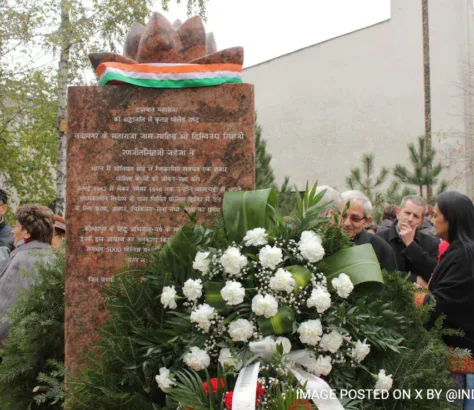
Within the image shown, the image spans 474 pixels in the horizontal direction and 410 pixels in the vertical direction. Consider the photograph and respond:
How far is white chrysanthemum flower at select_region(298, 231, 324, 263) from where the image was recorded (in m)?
2.73

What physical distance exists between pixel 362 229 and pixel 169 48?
170cm

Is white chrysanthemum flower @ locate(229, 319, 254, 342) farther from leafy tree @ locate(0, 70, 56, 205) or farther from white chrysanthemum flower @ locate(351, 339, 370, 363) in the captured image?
leafy tree @ locate(0, 70, 56, 205)

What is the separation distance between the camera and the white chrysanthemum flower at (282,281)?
8.61 feet

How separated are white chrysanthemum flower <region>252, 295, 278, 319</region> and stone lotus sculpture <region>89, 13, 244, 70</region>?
1735mm

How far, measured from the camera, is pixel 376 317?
9.35 ft

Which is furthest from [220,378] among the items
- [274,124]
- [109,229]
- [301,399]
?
[274,124]

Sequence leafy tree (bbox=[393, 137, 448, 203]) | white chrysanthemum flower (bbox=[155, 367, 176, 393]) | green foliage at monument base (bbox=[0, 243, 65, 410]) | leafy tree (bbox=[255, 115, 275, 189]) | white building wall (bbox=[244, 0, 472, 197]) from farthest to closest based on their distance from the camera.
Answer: white building wall (bbox=[244, 0, 472, 197]) → leafy tree (bbox=[255, 115, 275, 189]) → leafy tree (bbox=[393, 137, 448, 203]) → green foliage at monument base (bbox=[0, 243, 65, 410]) → white chrysanthemum flower (bbox=[155, 367, 176, 393])

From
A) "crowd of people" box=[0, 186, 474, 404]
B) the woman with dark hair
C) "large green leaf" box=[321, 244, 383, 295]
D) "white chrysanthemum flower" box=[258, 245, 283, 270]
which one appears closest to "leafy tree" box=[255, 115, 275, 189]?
"crowd of people" box=[0, 186, 474, 404]

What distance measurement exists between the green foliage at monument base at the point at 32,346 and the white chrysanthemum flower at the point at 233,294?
5.60ft

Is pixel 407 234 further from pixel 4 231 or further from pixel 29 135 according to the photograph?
pixel 29 135

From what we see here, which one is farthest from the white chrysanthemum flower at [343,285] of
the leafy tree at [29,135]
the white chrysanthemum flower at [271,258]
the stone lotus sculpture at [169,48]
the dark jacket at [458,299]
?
the leafy tree at [29,135]

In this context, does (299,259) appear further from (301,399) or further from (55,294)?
(55,294)

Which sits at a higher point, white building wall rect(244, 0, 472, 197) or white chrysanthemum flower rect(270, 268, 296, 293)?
white building wall rect(244, 0, 472, 197)

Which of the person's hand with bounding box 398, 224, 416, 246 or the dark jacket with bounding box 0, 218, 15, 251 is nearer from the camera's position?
the person's hand with bounding box 398, 224, 416, 246
